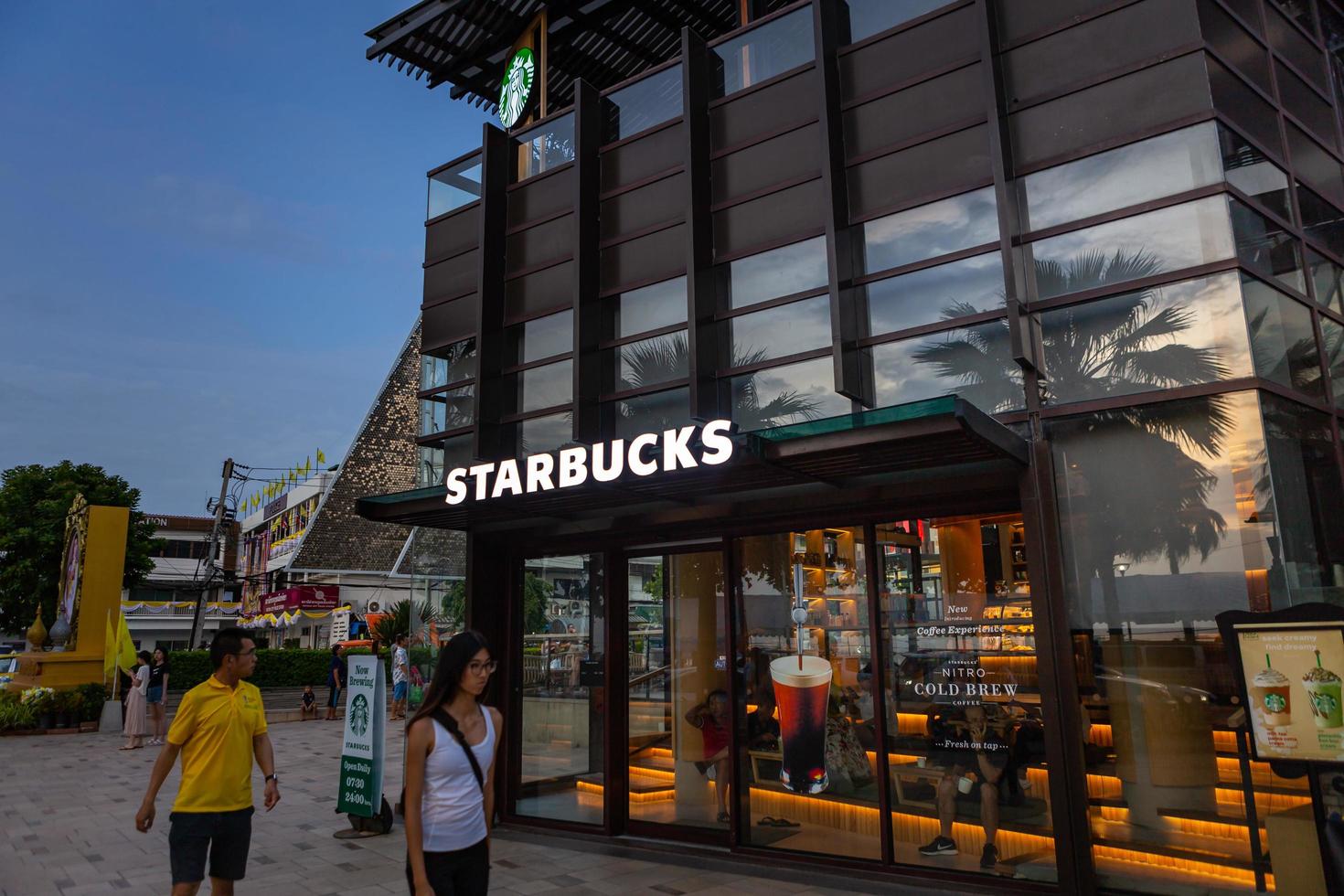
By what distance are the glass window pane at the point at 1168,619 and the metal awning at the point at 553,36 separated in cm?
805

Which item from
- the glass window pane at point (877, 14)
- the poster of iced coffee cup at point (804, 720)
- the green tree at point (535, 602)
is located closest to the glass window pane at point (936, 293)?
the glass window pane at point (877, 14)

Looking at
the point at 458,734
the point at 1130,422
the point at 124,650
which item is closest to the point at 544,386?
the point at 1130,422

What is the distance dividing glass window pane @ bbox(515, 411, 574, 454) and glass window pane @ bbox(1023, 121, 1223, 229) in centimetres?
512

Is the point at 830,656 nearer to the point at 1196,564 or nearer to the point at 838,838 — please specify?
the point at 838,838

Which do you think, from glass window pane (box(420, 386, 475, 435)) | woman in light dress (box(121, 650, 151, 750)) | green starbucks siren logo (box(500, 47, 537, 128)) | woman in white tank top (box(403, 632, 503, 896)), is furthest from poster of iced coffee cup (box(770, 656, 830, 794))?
woman in light dress (box(121, 650, 151, 750))

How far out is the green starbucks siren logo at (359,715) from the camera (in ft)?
30.5

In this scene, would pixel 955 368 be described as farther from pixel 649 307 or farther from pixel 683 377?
pixel 649 307

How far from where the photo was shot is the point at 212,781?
16.1 ft

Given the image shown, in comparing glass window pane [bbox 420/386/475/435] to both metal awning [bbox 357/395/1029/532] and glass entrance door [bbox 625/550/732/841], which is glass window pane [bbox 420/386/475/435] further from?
glass entrance door [bbox 625/550/732/841]

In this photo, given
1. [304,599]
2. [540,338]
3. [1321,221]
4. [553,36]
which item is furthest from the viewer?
[304,599]

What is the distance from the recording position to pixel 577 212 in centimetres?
999

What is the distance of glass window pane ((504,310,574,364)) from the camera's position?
1023 centimetres

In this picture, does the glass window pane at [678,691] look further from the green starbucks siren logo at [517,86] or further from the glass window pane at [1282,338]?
the green starbucks siren logo at [517,86]

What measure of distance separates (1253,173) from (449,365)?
867 cm
